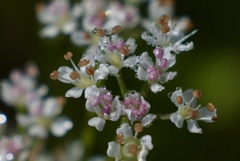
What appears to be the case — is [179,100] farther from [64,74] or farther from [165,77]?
[64,74]

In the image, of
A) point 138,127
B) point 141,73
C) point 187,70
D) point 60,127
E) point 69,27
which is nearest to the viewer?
point 138,127

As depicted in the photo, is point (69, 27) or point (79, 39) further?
point (69, 27)

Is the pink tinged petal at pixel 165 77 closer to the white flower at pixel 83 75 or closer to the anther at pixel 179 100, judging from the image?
the anther at pixel 179 100

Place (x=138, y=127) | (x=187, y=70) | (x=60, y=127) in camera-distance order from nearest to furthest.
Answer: (x=138, y=127), (x=60, y=127), (x=187, y=70)

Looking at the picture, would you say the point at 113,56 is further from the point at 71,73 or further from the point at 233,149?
the point at 233,149

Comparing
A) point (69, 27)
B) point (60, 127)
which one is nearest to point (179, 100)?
point (60, 127)

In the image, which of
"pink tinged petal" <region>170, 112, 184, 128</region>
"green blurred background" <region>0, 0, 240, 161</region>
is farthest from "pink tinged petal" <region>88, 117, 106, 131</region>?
"green blurred background" <region>0, 0, 240, 161</region>

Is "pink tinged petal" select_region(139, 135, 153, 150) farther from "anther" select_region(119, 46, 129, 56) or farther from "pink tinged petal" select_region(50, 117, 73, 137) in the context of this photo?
"pink tinged petal" select_region(50, 117, 73, 137)
